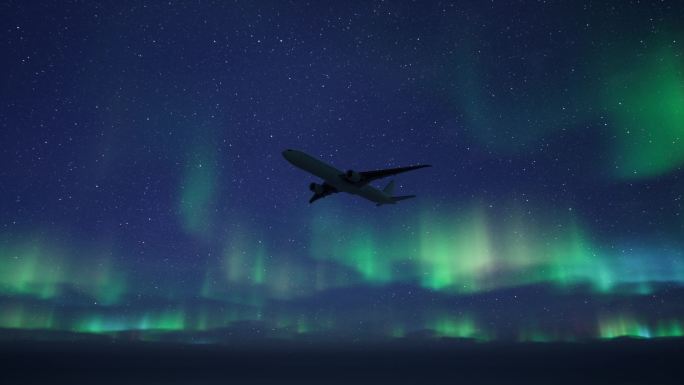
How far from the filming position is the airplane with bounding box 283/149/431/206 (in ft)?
137

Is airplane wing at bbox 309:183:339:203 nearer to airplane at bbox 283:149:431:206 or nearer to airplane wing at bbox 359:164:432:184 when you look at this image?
airplane at bbox 283:149:431:206

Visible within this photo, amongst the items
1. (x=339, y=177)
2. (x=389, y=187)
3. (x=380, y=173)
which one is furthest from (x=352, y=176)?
(x=389, y=187)

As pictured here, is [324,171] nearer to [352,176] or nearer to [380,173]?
[352,176]

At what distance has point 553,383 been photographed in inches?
6900

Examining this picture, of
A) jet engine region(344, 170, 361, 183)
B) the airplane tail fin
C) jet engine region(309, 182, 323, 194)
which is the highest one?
the airplane tail fin

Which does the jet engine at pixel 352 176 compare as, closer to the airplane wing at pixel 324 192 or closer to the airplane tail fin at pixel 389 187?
the airplane wing at pixel 324 192

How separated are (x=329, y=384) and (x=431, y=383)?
54881 millimetres

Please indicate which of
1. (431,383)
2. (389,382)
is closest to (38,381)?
(389,382)

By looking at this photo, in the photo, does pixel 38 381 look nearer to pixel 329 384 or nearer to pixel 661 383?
pixel 329 384

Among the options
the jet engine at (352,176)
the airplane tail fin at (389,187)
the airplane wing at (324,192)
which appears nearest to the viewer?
the jet engine at (352,176)

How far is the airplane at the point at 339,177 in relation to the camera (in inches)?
1644

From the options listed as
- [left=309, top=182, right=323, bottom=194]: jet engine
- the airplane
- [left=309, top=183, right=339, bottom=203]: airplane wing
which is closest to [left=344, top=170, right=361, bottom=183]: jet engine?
the airplane

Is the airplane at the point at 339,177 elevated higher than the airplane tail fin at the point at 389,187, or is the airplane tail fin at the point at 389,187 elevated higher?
the airplane tail fin at the point at 389,187

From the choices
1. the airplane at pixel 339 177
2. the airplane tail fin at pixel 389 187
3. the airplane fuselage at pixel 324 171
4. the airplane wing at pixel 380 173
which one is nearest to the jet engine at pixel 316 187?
the airplane at pixel 339 177
